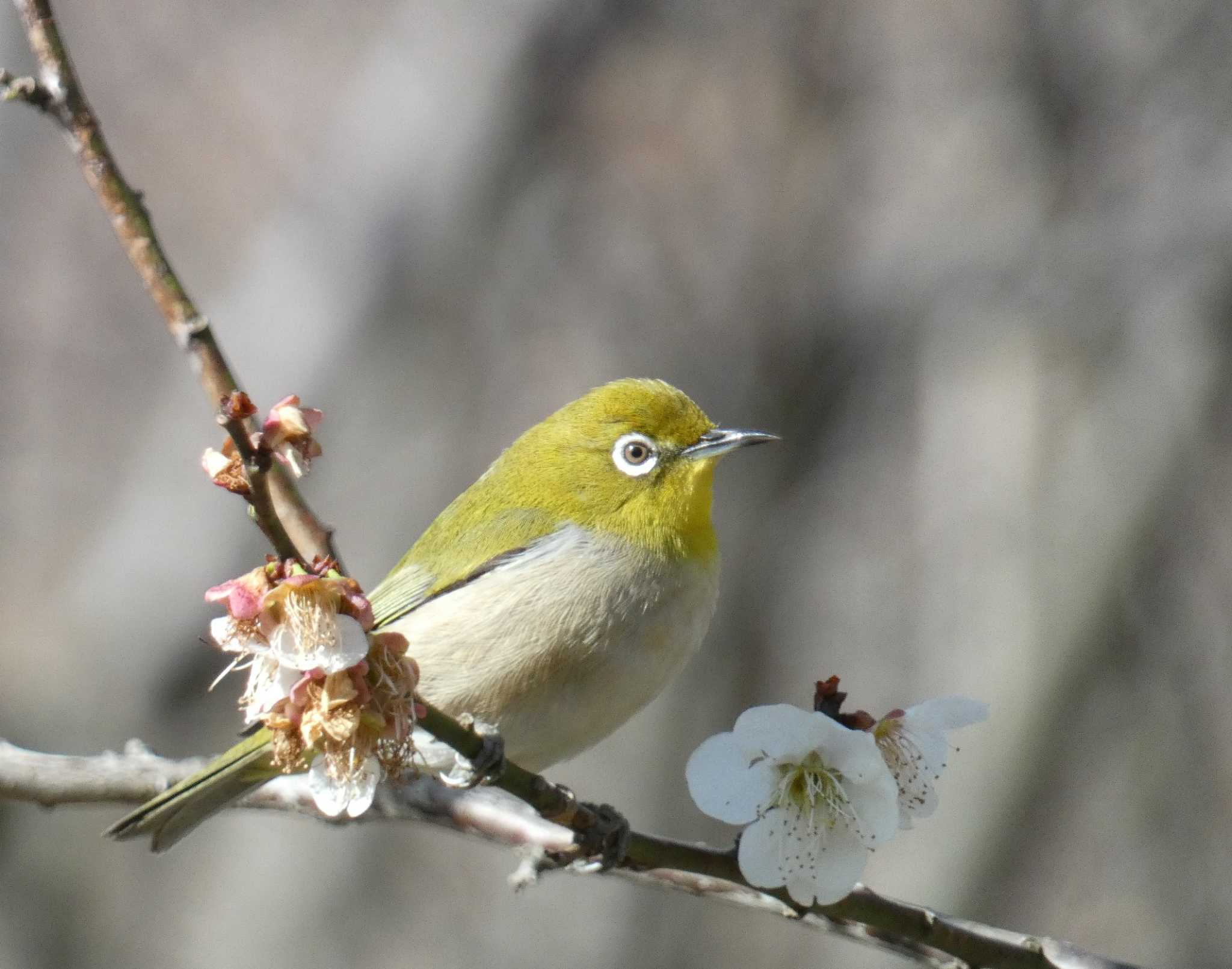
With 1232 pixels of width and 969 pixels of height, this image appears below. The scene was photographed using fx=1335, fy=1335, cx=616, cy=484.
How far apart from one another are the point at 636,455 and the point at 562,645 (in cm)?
65

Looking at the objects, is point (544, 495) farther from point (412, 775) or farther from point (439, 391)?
point (439, 391)

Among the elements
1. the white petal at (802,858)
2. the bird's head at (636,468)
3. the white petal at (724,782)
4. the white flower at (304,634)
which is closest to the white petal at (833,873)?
the white petal at (802,858)

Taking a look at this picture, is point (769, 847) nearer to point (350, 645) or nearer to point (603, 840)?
point (603, 840)

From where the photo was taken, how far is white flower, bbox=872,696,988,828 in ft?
6.55

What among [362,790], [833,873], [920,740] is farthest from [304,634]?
[920,740]

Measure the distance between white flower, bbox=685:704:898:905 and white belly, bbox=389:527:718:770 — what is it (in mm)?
1100

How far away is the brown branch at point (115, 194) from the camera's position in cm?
181

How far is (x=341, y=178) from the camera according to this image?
7.16 meters

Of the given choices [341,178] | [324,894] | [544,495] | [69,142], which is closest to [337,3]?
[341,178]

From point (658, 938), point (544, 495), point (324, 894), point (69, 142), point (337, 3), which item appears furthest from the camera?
point (337, 3)

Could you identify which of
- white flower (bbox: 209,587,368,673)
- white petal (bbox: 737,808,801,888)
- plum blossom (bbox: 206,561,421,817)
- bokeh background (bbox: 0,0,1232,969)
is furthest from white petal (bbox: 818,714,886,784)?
bokeh background (bbox: 0,0,1232,969)

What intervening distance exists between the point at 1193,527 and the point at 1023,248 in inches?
69.6

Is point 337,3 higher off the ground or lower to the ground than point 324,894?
higher

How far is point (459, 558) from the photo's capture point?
3.52 m
